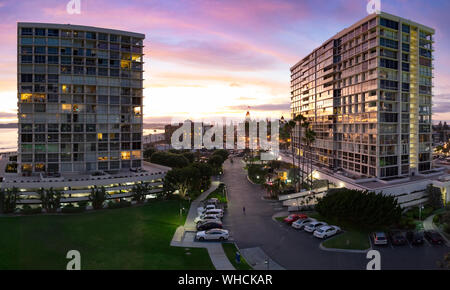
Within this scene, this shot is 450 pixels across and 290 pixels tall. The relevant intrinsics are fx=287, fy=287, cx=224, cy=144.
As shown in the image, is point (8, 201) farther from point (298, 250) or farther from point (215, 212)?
point (298, 250)

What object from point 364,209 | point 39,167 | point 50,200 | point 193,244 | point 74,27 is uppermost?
point 74,27

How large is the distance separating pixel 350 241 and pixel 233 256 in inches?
628

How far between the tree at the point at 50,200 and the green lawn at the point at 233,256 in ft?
111

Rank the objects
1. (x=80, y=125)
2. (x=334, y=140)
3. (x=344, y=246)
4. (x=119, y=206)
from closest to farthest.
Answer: (x=344, y=246)
(x=119, y=206)
(x=80, y=125)
(x=334, y=140)

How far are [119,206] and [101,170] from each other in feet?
66.6

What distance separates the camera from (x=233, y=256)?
107 feet

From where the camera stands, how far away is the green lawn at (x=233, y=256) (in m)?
30.0

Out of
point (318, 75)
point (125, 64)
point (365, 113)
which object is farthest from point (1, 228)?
point (318, 75)

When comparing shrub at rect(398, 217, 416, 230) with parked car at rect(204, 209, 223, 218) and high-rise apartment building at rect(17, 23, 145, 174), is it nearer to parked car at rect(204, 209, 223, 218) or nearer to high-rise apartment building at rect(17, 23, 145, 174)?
parked car at rect(204, 209, 223, 218)

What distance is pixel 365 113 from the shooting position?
6506cm

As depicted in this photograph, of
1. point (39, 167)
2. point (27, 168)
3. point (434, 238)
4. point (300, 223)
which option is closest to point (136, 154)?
point (39, 167)

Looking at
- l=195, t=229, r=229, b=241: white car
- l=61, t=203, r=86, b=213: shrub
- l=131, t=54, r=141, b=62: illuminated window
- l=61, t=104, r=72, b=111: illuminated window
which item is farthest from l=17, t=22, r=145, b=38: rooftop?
l=195, t=229, r=229, b=241: white car
